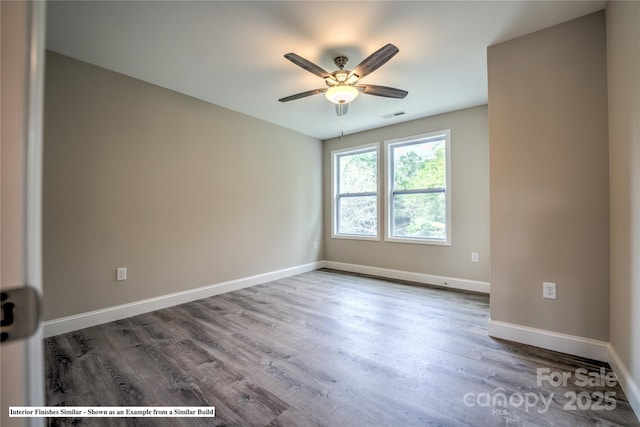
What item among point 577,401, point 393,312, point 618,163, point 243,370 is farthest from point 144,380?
point 618,163

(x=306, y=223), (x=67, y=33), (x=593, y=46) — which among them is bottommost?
(x=306, y=223)

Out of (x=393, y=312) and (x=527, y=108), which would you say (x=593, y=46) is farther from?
(x=393, y=312)

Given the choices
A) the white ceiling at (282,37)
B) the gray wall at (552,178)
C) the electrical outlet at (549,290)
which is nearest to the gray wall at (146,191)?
the white ceiling at (282,37)

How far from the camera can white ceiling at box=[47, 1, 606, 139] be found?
1.92 meters

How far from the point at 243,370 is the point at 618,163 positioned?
2.85 metres

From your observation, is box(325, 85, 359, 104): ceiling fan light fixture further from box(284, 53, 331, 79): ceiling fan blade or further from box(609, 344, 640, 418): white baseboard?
box(609, 344, 640, 418): white baseboard

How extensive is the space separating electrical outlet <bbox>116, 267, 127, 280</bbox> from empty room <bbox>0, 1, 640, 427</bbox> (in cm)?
2

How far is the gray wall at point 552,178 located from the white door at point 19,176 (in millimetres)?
Result: 2740

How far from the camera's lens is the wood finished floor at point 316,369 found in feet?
4.81

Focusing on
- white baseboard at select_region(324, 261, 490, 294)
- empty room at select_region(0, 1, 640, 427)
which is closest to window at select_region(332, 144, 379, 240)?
white baseboard at select_region(324, 261, 490, 294)

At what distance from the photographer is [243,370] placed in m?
1.88

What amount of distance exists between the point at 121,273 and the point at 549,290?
3893 mm

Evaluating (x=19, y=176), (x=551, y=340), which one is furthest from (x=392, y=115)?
(x=19, y=176)

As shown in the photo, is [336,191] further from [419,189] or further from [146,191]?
[146,191]
